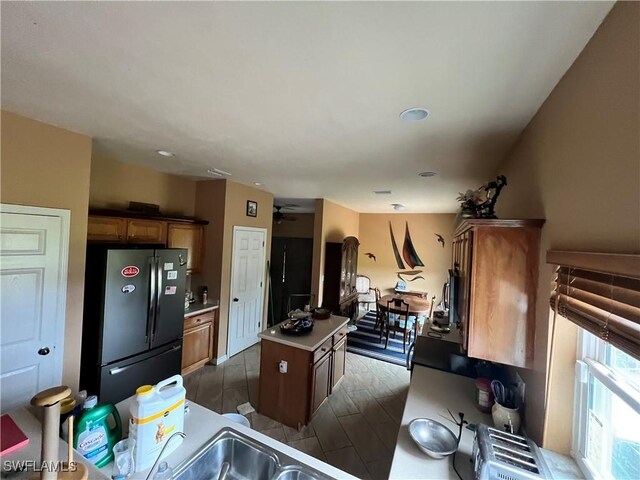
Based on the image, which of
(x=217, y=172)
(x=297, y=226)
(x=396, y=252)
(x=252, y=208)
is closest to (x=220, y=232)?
(x=252, y=208)

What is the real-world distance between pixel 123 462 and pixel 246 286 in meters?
3.11

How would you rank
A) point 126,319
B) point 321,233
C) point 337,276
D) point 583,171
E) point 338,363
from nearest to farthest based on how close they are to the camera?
point 583,171 < point 126,319 < point 338,363 < point 321,233 < point 337,276

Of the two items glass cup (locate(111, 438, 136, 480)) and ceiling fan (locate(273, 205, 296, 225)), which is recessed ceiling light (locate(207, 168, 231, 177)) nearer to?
ceiling fan (locate(273, 205, 296, 225))

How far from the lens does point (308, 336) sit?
2.56 m

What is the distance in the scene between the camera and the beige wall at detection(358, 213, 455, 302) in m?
5.95

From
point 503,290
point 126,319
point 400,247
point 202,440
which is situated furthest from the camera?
point 400,247

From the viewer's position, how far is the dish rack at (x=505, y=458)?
Result: 3.24 ft

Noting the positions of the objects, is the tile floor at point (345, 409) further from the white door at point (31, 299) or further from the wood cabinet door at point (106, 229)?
the wood cabinet door at point (106, 229)

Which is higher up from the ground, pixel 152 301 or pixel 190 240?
pixel 190 240

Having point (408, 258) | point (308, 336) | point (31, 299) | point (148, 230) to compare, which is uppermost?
point (148, 230)

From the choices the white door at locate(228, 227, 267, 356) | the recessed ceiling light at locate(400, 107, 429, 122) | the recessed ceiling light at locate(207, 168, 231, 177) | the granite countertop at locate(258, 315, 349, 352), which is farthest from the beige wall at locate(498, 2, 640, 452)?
the white door at locate(228, 227, 267, 356)

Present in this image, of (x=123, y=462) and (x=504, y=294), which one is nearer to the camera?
(x=123, y=462)

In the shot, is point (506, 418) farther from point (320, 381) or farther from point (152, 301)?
point (152, 301)

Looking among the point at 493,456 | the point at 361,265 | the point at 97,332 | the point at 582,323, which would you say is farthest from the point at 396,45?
the point at 361,265
